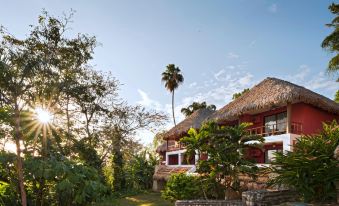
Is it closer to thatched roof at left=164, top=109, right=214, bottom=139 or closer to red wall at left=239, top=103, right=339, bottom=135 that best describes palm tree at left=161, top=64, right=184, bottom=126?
thatched roof at left=164, top=109, right=214, bottom=139

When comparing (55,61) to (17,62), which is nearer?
(17,62)

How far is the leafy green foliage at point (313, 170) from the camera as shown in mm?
9586

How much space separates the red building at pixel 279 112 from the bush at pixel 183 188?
3.26 meters

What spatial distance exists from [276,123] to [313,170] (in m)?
10.1

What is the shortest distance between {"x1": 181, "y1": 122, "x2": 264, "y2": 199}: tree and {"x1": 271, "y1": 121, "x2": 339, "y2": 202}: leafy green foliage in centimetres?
267

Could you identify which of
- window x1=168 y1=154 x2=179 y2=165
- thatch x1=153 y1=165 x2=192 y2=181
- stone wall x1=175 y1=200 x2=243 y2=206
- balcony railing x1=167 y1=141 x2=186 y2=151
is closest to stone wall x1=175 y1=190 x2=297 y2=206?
stone wall x1=175 y1=200 x2=243 y2=206

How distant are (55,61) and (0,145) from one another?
719cm

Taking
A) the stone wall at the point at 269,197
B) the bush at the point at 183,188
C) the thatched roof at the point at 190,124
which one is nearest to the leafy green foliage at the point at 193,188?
the bush at the point at 183,188

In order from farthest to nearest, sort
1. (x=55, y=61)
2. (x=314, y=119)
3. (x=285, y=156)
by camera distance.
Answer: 1. (x=314, y=119)
2. (x=55, y=61)
3. (x=285, y=156)

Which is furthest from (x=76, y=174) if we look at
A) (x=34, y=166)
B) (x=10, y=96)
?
(x=10, y=96)

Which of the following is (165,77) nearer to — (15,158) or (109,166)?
(109,166)

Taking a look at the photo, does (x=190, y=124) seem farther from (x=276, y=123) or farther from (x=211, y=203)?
(x=211, y=203)

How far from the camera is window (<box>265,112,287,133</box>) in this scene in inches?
751

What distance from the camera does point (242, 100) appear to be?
68.6 ft
